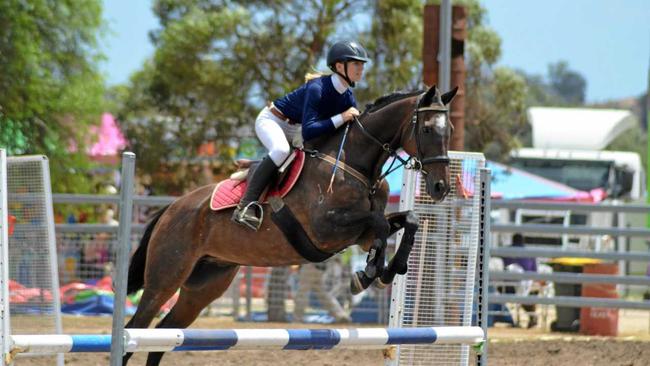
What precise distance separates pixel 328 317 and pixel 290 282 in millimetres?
670

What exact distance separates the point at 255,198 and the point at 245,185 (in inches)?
12.5

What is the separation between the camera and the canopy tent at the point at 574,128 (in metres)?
22.7

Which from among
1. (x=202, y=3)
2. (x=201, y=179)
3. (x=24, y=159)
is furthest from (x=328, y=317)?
(x=24, y=159)

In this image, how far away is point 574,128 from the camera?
74.9ft

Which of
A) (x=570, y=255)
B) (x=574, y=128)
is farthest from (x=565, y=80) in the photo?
(x=570, y=255)

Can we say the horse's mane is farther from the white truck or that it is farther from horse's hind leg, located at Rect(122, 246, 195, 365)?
the white truck

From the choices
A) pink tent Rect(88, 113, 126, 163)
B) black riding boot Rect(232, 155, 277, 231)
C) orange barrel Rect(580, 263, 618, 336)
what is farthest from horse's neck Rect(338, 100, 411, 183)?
pink tent Rect(88, 113, 126, 163)

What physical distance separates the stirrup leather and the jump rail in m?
1.33

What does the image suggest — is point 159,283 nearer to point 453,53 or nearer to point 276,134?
point 276,134

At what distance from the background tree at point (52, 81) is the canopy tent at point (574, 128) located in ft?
34.4

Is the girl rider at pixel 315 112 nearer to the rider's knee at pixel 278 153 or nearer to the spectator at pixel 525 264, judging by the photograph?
the rider's knee at pixel 278 153

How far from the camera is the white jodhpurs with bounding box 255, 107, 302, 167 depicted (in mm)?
6910

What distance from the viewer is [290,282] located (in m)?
13.6

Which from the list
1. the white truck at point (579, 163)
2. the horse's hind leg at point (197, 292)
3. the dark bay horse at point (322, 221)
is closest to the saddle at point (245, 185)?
the dark bay horse at point (322, 221)
